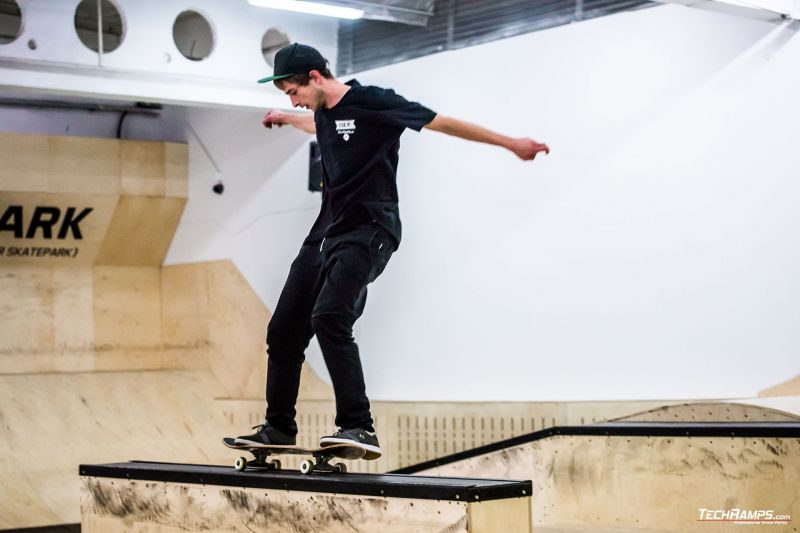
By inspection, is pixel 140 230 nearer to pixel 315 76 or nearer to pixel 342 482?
pixel 315 76

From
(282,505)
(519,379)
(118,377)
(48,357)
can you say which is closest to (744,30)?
(519,379)

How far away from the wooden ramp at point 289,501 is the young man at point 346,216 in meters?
0.19

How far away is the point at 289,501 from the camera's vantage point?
149 inches

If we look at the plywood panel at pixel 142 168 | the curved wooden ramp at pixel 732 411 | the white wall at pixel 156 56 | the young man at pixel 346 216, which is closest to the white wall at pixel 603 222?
the curved wooden ramp at pixel 732 411

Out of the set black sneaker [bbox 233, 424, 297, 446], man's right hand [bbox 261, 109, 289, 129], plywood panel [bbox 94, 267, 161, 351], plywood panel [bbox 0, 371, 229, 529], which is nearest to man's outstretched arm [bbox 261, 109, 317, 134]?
man's right hand [bbox 261, 109, 289, 129]

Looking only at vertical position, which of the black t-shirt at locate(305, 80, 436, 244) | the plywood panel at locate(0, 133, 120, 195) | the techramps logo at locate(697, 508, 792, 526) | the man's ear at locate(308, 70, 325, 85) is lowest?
the techramps logo at locate(697, 508, 792, 526)

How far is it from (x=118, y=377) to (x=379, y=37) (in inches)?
140

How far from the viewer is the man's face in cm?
382

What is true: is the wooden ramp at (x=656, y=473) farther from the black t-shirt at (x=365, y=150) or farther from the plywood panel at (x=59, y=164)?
the plywood panel at (x=59, y=164)

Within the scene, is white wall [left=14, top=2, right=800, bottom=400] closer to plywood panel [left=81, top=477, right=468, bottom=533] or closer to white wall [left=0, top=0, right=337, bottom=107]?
white wall [left=0, top=0, right=337, bottom=107]

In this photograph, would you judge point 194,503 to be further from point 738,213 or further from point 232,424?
point 232,424

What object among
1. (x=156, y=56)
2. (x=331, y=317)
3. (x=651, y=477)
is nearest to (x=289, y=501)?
(x=331, y=317)

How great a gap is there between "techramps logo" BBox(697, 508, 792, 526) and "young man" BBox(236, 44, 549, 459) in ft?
5.42

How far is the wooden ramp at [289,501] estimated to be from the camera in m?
3.31
